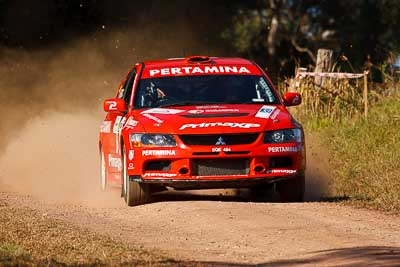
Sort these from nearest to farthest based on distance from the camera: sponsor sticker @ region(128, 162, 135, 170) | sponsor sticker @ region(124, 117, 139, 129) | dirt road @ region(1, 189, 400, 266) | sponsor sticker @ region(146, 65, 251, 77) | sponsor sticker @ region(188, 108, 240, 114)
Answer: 1. dirt road @ region(1, 189, 400, 266)
2. sponsor sticker @ region(128, 162, 135, 170)
3. sponsor sticker @ region(124, 117, 139, 129)
4. sponsor sticker @ region(188, 108, 240, 114)
5. sponsor sticker @ region(146, 65, 251, 77)

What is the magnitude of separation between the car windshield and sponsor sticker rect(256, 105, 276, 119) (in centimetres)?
32

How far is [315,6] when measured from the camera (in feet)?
177

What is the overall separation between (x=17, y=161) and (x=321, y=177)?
17.3 ft

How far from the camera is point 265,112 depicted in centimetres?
1366

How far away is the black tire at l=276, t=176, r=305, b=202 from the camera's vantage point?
1355 centimetres

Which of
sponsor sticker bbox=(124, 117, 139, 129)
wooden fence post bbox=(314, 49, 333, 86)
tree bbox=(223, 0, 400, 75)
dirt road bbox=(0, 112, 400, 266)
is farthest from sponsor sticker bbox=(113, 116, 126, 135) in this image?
tree bbox=(223, 0, 400, 75)

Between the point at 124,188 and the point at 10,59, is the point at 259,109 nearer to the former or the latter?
the point at 124,188

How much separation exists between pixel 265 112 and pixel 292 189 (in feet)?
2.93

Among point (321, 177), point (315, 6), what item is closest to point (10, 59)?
point (321, 177)

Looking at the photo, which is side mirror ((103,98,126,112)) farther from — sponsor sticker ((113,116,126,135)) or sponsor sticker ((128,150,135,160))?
sponsor sticker ((128,150,135,160))

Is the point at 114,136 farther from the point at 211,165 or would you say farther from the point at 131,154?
the point at 211,165

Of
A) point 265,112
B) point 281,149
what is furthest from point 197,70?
point 281,149

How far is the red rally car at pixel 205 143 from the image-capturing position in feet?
42.9

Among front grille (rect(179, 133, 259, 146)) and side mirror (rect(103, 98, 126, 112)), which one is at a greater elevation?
side mirror (rect(103, 98, 126, 112))
